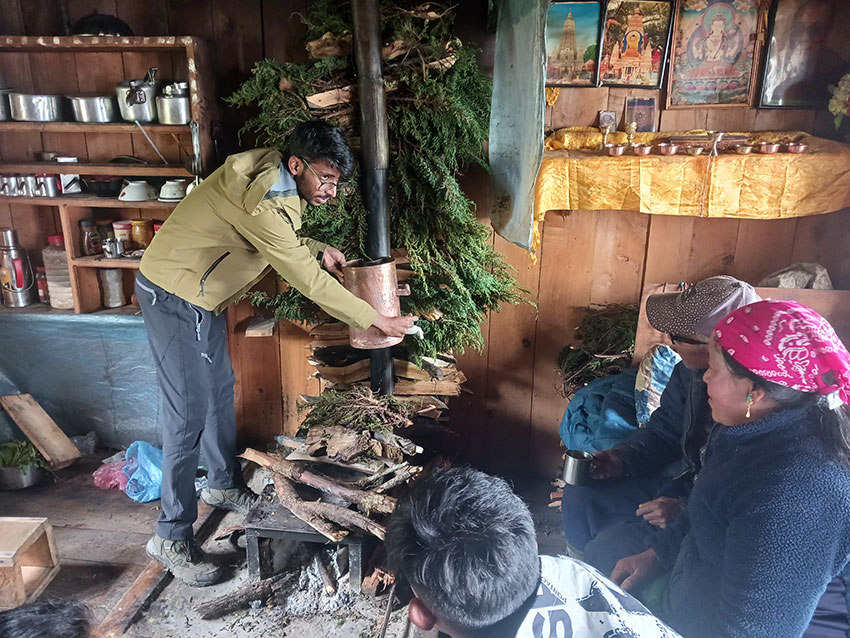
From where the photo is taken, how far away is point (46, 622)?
1089 millimetres

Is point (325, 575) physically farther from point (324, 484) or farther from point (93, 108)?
point (93, 108)

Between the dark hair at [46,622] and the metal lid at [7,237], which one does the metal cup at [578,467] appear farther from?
the metal lid at [7,237]

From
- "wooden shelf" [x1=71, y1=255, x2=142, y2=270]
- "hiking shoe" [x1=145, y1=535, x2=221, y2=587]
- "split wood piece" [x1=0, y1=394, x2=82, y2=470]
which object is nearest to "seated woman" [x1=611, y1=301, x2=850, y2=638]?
"hiking shoe" [x1=145, y1=535, x2=221, y2=587]

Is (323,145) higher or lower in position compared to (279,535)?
higher

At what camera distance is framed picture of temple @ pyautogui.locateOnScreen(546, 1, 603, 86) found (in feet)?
9.11

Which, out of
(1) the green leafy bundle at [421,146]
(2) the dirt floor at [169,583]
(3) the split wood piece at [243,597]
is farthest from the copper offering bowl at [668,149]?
(3) the split wood piece at [243,597]

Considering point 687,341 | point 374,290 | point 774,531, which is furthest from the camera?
point 374,290

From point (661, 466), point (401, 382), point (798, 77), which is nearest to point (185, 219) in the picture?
point (401, 382)

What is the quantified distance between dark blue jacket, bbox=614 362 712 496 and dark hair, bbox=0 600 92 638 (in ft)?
5.69

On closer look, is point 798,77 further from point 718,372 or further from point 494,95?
point 718,372

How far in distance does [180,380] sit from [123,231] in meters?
1.23

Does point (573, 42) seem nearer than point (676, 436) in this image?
No

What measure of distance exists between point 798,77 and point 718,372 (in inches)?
80.0

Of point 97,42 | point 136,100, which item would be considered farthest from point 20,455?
point 97,42
